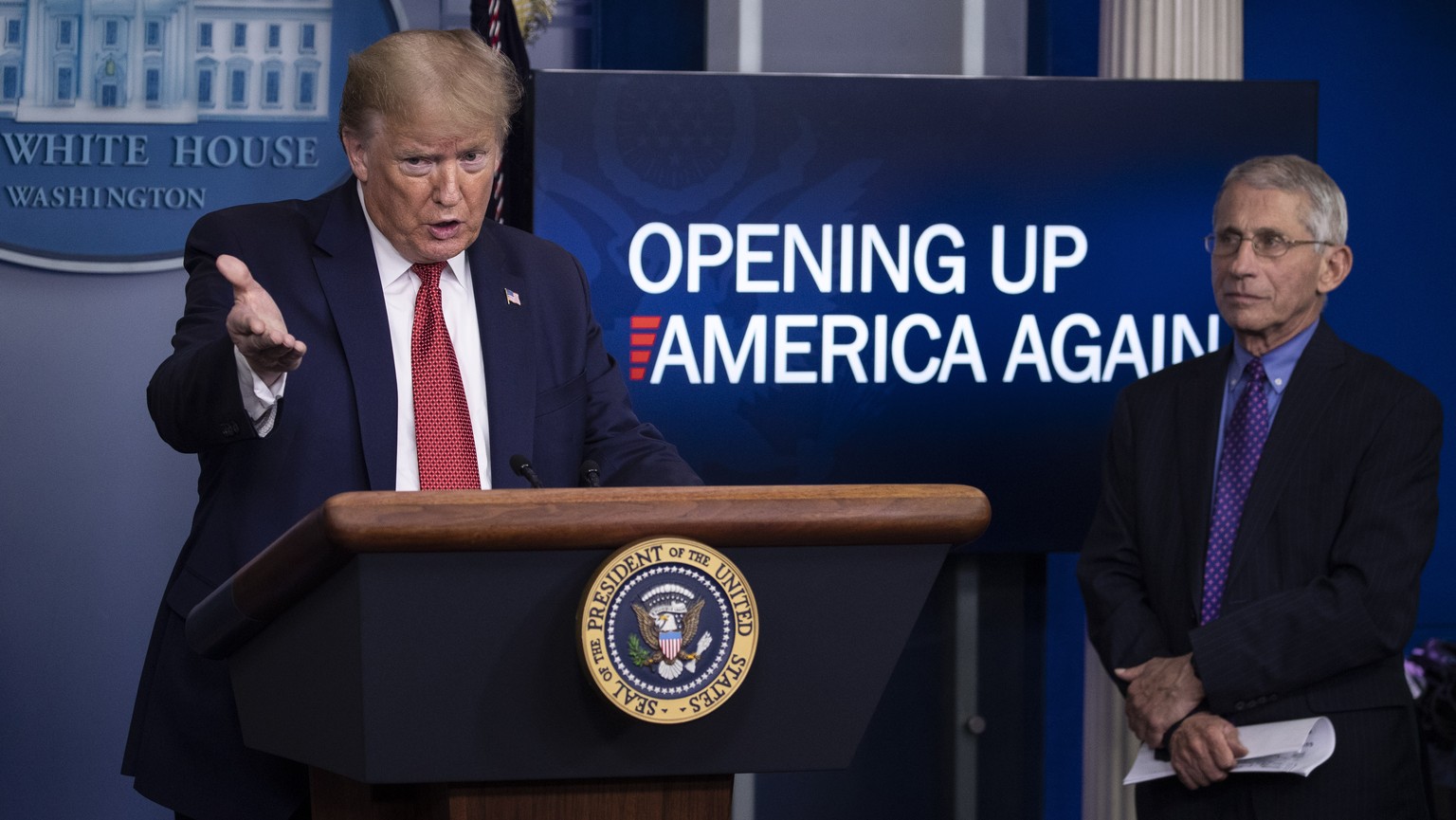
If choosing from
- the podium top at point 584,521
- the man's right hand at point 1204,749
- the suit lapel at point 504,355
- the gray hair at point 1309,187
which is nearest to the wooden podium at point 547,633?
the podium top at point 584,521

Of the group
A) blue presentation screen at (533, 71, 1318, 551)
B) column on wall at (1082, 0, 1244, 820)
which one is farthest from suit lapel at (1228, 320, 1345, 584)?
column on wall at (1082, 0, 1244, 820)

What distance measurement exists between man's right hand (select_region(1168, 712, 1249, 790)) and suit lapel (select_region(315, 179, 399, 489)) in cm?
141

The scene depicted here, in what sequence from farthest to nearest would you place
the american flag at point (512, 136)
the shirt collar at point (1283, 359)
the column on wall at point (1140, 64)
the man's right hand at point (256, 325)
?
the column on wall at point (1140, 64), the american flag at point (512, 136), the shirt collar at point (1283, 359), the man's right hand at point (256, 325)

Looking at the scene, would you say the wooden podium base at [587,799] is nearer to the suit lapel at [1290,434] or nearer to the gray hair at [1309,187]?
the suit lapel at [1290,434]

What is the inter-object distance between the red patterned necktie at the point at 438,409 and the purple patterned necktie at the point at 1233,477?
1.36 metres

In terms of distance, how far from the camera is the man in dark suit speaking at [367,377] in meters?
1.64

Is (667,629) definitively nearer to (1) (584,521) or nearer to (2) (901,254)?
(1) (584,521)

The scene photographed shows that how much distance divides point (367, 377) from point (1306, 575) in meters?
1.58

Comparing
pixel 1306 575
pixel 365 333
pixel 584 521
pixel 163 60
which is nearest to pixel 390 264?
pixel 365 333

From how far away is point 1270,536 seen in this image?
→ 2.51 metres

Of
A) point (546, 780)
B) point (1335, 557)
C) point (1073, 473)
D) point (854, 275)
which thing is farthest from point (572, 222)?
point (546, 780)

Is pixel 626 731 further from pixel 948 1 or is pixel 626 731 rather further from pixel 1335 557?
pixel 948 1

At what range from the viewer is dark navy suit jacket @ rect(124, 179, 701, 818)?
1.62 meters

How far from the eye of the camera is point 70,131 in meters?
3.57
